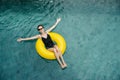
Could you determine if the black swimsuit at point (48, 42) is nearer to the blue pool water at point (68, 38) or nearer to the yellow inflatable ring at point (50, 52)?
the yellow inflatable ring at point (50, 52)

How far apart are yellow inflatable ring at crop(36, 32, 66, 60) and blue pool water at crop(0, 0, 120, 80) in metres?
0.30

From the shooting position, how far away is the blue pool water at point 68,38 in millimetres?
5816

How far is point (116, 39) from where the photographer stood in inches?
248

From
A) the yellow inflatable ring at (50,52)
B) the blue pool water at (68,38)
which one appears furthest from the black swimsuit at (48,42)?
the blue pool water at (68,38)

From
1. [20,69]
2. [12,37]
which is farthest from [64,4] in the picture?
[20,69]

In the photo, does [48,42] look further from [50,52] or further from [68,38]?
[68,38]

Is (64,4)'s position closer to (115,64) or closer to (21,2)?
(21,2)

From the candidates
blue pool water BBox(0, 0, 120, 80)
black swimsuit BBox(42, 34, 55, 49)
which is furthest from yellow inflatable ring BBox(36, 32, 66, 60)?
blue pool water BBox(0, 0, 120, 80)

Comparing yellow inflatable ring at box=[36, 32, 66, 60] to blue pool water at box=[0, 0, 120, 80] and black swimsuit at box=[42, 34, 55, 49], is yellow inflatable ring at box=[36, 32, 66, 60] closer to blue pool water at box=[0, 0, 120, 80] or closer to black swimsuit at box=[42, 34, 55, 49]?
black swimsuit at box=[42, 34, 55, 49]

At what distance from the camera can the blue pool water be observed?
582 centimetres

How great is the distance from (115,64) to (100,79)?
0.59m

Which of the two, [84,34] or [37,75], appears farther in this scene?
[84,34]

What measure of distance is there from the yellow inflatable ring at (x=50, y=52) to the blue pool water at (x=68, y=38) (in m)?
0.30

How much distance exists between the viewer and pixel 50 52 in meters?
5.75
